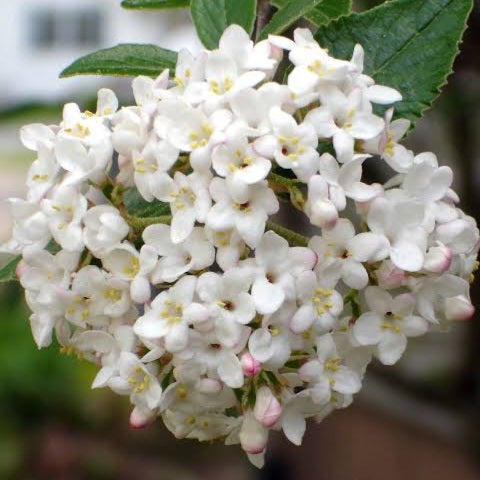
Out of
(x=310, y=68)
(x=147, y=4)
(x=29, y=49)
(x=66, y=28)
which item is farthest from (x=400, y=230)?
(x=29, y=49)

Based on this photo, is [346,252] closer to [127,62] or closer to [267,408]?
[267,408]

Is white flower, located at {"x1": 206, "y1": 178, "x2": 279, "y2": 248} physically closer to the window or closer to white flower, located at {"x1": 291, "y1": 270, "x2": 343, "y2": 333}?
white flower, located at {"x1": 291, "y1": 270, "x2": 343, "y2": 333}

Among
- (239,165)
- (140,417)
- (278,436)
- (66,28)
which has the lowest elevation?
(66,28)

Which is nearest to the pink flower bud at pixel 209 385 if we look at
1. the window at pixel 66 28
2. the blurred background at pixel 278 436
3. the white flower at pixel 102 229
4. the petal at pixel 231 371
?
the petal at pixel 231 371

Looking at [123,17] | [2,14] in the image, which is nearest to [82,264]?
[123,17]

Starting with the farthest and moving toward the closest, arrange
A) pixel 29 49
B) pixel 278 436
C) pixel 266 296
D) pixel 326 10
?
pixel 29 49 < pixel 278 436 < pixel 326 10 < pixel 266 296

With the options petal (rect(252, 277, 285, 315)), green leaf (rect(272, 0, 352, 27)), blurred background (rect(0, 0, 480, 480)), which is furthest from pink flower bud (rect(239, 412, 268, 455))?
blurred background (rect(0, 0, 480, 480))

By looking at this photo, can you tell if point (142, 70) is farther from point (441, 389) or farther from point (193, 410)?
point (441, 389)
